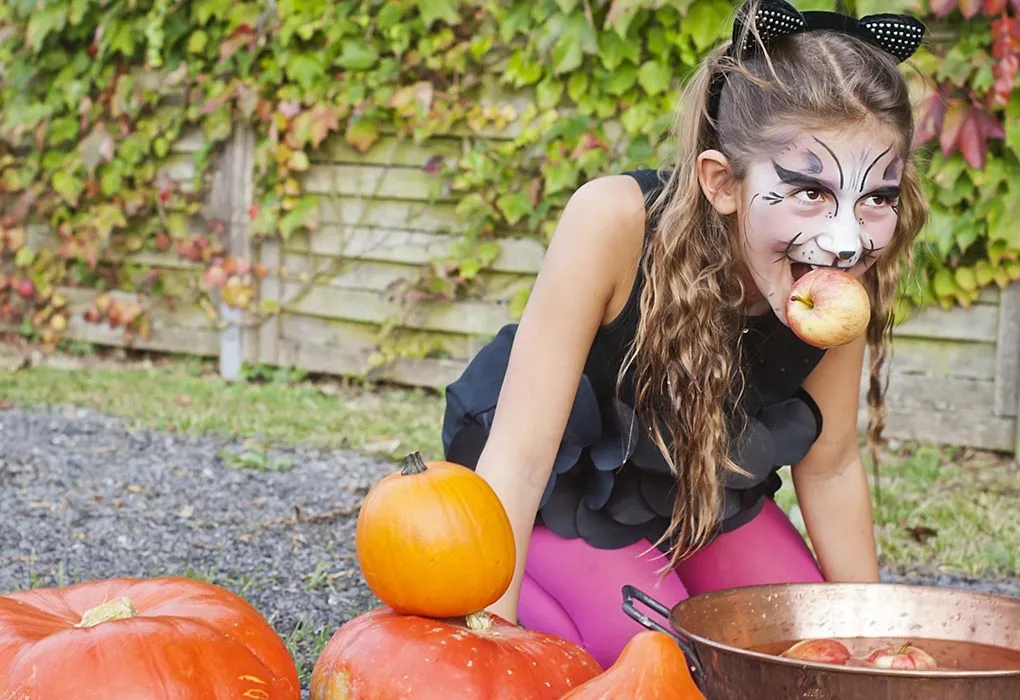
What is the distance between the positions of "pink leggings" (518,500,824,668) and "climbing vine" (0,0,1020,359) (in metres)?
1.68

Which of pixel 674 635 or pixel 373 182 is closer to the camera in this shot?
pixel 674 635

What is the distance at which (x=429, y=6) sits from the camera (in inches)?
191

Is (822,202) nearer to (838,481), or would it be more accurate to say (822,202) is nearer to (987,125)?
(838,481)

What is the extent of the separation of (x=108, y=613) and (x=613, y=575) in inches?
38.8

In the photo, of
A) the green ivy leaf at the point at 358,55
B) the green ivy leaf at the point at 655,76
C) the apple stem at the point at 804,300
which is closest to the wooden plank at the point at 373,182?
the green ivy leaf at the point at 358,55

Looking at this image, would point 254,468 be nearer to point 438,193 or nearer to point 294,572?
point 294,572

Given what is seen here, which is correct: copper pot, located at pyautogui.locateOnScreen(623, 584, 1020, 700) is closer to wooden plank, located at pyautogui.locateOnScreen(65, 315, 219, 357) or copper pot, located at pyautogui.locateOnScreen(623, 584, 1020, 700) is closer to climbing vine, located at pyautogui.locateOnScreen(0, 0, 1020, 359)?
climbing vine, located at pyautogui.locateOnScreen(0, 0, 1020, 359)

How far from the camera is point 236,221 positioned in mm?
5629

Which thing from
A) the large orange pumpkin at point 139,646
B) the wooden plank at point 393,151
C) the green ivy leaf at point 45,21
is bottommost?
the large orange pumpkin at point 139,646

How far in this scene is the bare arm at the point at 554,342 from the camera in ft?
6.07

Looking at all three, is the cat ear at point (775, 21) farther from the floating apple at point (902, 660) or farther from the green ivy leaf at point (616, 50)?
the green ivy leaf at point (616, 50)

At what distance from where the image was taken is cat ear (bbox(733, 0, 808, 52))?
1812 mm

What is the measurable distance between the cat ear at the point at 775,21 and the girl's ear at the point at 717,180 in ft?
0.62

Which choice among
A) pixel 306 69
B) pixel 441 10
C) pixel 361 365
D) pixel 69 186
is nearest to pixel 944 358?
pixel 441 10
